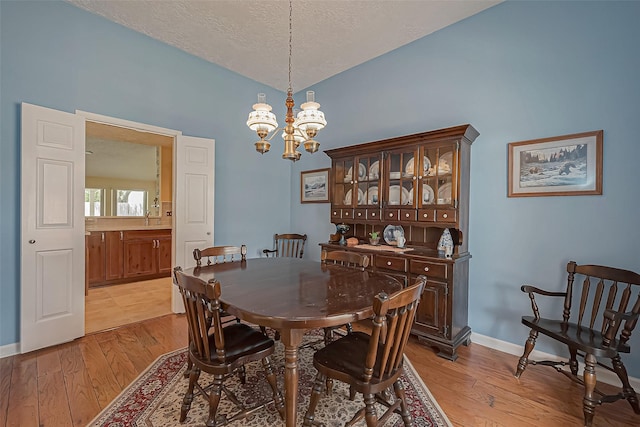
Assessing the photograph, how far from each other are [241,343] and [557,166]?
284 cm

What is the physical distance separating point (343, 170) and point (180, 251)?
2259mm

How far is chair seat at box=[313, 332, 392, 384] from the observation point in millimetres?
1436

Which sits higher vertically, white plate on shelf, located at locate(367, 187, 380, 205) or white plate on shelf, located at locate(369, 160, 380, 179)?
white plate on shelf, located at locate(369, 160, 380, 179)

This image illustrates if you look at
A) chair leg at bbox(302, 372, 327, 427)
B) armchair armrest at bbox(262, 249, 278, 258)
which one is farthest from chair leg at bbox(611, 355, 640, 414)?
armchair armrest at bbox(262, 249, 278, 258)

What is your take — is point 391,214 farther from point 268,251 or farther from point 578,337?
point 268,251

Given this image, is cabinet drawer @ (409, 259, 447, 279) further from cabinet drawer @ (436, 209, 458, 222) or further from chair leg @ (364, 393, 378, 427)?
chair leg @ (364, 393, 378, 427)

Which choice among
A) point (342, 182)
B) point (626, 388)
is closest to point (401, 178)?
point (342, 182)

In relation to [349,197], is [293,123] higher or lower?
higher

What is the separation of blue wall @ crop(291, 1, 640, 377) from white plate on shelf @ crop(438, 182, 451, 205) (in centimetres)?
38

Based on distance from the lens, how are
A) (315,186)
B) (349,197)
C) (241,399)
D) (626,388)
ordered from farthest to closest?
(315,186) → (349,197) → (241,399) → (626,388)

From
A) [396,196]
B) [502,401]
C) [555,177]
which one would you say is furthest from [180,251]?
[555,177]

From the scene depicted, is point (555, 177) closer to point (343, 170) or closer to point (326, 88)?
point (343, 170)

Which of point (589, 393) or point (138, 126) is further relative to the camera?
point (138, 126)

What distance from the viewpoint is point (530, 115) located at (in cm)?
254
